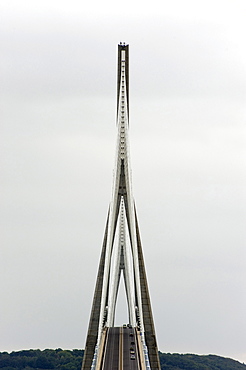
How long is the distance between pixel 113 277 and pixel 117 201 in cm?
2128

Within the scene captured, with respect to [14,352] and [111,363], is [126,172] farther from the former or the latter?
[14,352]

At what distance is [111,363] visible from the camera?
52.9 metres

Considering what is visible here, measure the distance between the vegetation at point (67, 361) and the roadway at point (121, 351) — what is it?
60.9 meters

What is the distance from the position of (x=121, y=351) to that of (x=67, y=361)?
8357cm

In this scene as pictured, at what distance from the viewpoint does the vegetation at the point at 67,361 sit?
136 m

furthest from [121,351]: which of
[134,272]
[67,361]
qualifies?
[67,361]

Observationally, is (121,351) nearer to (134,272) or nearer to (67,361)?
(134,272)

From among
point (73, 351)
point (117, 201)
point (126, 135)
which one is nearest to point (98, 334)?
point (117, 201)

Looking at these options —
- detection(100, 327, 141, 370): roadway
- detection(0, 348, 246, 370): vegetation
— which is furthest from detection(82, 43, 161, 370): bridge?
detection(0, 348, 246, 370): vegetation

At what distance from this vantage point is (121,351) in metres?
58.8

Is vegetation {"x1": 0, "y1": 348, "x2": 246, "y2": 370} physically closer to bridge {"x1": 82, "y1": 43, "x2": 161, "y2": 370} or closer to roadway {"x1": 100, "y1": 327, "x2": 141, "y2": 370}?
roadway {"x1": 100, "y1": 327, "x2": 141, "y2": 370}

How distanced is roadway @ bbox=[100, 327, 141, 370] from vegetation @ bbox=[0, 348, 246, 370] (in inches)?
2396

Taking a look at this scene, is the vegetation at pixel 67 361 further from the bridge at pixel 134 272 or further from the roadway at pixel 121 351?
the bridge at pixel 134 272

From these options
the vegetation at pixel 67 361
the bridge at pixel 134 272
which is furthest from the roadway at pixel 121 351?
the vegetation at pixel 67 361
